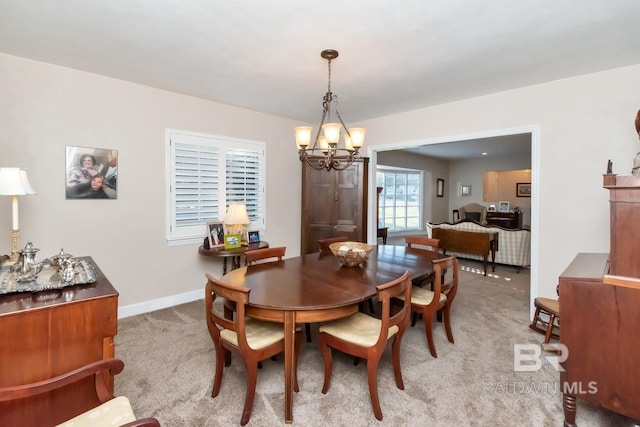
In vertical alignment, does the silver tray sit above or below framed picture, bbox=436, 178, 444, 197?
below

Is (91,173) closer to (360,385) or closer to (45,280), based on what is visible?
(45,280)

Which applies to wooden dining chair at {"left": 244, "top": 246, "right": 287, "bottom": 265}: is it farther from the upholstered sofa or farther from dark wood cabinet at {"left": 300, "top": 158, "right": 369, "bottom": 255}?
the upholstered sofa

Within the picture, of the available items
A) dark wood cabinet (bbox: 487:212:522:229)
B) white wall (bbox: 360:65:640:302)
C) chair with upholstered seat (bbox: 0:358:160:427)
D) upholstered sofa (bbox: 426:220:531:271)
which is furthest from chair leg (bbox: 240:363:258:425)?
dark wood cabinet (bbox: 487:212:522:229)

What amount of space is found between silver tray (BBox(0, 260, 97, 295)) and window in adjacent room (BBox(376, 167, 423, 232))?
7.99 meters

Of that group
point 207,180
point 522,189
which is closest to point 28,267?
point 207,180

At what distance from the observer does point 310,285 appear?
85.0 inches

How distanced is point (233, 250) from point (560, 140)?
3.65m

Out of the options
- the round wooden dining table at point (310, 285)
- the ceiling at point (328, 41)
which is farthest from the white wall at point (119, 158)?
the round wooden dining table at point (310, 285)

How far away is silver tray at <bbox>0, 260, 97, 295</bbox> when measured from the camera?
1.44m

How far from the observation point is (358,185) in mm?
4605

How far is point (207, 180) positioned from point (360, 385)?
2933mm

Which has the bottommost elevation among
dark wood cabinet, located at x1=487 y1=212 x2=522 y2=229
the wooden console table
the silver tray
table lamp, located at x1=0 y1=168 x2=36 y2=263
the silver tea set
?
the wooden console table

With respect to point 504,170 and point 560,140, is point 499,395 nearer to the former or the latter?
point 560,140

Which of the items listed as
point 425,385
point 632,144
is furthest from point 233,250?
point 632,144
